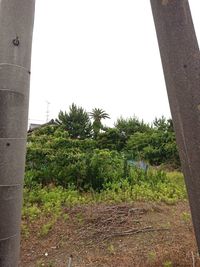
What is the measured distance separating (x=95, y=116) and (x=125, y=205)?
22.7 m

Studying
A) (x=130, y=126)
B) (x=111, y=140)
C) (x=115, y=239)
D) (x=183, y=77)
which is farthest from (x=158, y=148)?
(x=183, y=77)

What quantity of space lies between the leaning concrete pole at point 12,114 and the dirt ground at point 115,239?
218cm

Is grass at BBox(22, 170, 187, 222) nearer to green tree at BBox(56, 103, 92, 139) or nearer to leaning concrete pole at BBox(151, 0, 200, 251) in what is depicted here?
leaning concrete pole at BBox(151, 0, 200, 251)

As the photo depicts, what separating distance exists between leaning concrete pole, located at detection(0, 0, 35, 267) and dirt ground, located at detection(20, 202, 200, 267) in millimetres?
2181

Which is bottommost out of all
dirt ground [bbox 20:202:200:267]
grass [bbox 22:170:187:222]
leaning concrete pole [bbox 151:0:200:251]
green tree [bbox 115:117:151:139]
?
dirt ground [bbox 20:202:200:267]

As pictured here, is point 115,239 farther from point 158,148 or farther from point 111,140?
point 111,140

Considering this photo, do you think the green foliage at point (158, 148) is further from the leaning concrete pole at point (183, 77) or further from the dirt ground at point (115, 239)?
the leaning concrete pole at point (183, 77)

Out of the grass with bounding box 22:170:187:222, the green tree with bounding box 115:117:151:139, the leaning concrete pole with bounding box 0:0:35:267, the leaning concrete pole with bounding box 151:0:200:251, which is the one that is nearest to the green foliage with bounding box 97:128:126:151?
the green tree with bounding box 115:117:151:139

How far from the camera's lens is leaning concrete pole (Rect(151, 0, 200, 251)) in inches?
51.8

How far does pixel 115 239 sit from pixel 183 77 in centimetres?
366

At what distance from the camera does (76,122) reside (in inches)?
1037

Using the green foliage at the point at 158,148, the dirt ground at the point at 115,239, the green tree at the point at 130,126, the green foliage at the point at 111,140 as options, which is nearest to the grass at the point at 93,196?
the dirt ground at the point at 115,239

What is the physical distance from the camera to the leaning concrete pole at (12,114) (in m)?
1.17

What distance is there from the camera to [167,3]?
4.59ft
